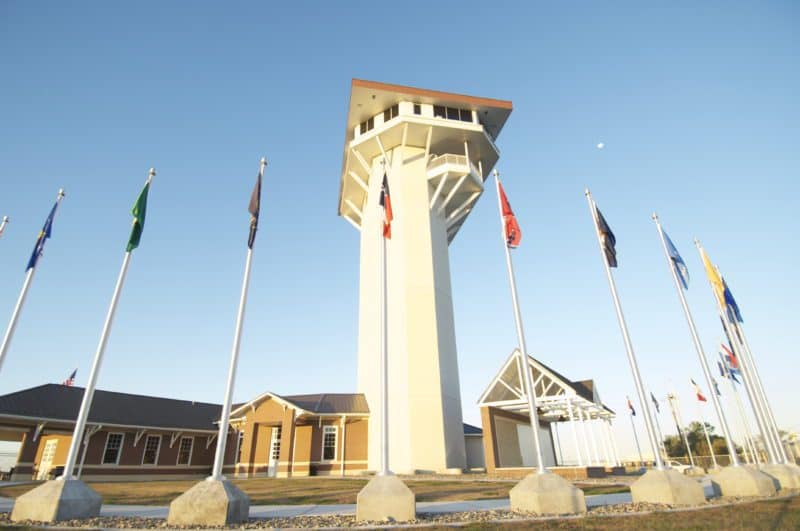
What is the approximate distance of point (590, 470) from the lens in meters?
22.5

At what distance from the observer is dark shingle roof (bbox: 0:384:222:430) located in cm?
2711

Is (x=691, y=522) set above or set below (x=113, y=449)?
below

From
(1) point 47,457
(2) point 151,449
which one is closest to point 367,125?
(2) point 151,449

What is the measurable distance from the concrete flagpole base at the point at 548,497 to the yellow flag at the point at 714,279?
502 inches

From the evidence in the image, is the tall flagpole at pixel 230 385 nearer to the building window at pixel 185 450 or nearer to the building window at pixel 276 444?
the building window at pixel 276 444

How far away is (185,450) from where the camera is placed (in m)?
33.9

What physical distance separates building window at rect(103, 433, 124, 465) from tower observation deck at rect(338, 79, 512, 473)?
17458 mm

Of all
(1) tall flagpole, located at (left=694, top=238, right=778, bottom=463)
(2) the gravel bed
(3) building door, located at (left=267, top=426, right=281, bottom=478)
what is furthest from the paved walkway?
(3) building door, located at (left=267, top=426, right=281, bottom=478)

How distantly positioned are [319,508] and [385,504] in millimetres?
3819

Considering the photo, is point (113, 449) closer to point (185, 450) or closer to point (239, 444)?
point (185, 450)

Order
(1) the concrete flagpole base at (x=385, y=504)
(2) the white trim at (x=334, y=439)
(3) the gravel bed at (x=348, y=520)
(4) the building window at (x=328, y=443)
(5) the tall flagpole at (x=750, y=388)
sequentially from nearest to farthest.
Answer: (3) the gravel bed at (x=348, y=520)
(1) the concrete flagpole base at (x=385, y=504)
(5) the tall flagpole at (x=750, y=388)
(2) the white trim at (x=334, y=439)
(4) the building window at (x=328, y=443)

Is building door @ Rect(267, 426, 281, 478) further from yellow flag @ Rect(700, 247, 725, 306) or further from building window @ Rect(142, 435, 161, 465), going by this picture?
yellow flag @ Rect(700, 247, 725, 306)

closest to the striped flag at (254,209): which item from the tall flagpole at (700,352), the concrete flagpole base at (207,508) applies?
the concrete flagpole base at (207,508)

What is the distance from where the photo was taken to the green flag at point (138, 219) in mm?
12945
